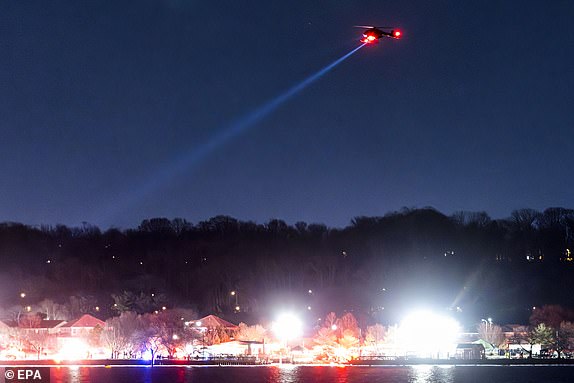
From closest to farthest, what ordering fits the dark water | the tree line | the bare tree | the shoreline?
the dark water < the shoreline < the bare tree < the tree line

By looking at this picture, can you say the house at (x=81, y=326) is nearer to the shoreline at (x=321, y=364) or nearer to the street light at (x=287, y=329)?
the shoreline at (x=321, y=364)

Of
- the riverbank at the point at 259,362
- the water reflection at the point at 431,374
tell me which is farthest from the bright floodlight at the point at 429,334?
the water reflection at the point at 431,374

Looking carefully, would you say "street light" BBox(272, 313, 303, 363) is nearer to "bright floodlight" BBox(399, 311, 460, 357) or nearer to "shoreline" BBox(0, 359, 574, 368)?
"bright floodlight" BBox(399, 311, 460, 357)

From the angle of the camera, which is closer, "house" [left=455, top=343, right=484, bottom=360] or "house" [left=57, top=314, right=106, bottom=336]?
"house" [left=455, top=343, right=484, bottom=360]

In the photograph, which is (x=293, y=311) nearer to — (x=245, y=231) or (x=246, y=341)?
(x=246, y=341)

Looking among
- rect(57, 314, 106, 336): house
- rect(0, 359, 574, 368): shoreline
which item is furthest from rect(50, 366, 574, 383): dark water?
rect(57, 314, 106, 336): house
